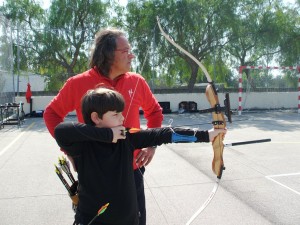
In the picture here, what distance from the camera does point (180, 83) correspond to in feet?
72.0

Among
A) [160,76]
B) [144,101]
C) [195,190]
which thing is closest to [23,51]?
[160,76]

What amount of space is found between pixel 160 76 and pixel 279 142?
11607 mm

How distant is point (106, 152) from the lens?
1735 mm

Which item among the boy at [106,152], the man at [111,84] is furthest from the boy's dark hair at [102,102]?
the man at [111,84]

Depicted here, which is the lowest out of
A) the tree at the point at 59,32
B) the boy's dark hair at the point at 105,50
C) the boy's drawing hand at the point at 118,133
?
the boy's drawing hand at the point at 118,133

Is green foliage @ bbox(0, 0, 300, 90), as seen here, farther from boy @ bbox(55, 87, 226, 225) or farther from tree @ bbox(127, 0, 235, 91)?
boy @ bbox(55, 87, 226, 225)

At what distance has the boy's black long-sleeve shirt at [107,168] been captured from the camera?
173 centimetres

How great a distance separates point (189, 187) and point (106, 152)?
9.26 ft

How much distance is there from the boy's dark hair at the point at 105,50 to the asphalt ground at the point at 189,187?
55 centimetres

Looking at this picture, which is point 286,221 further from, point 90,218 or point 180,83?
point 180,83

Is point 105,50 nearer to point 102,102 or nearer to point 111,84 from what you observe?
point 111,84

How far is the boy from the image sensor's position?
5.59 feet

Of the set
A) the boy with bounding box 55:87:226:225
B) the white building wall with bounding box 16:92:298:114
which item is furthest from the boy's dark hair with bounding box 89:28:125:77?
the white building wall with bounding box 16:92:298:114

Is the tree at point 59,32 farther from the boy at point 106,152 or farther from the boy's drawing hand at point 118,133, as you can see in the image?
the boy's drawing hand at point 118,133
